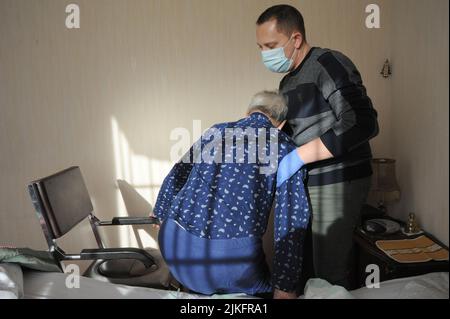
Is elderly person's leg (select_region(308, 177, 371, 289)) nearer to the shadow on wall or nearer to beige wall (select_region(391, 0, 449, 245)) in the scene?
beige wall (select_region(391, 0, 449, 245))

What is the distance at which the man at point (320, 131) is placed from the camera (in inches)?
48.0

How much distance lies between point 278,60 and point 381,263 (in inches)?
36.4

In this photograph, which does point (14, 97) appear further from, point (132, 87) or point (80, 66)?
point (132, 87)

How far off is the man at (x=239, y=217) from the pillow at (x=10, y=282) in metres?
0.44

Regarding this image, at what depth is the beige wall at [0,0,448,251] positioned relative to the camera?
6.30ft

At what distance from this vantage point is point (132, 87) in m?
1.97

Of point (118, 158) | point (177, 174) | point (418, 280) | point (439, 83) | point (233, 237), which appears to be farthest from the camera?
point (118, 158)

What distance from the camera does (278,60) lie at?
51.2 inches

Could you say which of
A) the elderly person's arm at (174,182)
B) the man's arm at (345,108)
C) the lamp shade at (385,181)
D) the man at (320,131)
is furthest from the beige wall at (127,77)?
the man's arm at (345,108)

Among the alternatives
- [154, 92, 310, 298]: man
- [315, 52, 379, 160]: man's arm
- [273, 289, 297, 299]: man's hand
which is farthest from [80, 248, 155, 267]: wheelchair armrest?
[315, 52, 379, 160]: man's arm

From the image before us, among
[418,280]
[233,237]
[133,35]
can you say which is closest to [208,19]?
[133,35]

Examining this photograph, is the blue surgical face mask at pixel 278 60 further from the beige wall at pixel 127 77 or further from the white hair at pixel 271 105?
the beige wall at pixel 127 77

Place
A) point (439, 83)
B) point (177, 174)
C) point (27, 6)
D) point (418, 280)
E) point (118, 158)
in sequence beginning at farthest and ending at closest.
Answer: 1. point (118, 158)
2. point (27, 6)
3. point (177, 174)
4. point (418, 280)
5. point (439, 83)

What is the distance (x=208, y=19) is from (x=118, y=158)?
3.19ft
